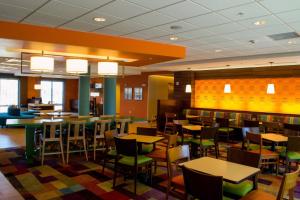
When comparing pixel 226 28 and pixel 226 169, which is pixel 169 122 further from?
pixel 226 169

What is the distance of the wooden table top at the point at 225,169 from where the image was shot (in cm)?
233

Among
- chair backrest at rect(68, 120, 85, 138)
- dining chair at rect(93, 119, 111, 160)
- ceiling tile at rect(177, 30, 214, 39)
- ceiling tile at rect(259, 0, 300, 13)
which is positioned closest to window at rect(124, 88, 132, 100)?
dining chair at rect(93, 119, 111, 160)

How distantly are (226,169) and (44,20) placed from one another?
131 inches

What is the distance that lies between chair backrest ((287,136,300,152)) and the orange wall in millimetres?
3705

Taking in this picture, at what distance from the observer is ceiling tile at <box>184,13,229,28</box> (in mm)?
3294

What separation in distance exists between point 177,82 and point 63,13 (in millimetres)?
7678

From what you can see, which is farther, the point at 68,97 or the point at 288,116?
the point at 68,97

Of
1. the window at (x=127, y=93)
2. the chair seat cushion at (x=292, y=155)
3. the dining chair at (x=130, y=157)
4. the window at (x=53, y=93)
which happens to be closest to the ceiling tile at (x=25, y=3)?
the dining chair at (x=130, y=157)

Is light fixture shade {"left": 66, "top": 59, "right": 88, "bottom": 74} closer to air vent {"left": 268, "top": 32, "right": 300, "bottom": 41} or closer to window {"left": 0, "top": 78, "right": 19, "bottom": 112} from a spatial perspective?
air vent {"left": 268, "top": 32, "right": 300, "bottom": 41}

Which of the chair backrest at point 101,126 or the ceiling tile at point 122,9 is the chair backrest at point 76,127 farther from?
the ceiling tile at point 122,9

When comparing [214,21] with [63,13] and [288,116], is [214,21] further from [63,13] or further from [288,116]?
[288,116]

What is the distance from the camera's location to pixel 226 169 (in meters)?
2.56

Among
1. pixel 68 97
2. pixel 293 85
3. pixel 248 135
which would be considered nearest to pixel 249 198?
pixel 248 135

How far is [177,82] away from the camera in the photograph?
1055 centimetres
